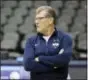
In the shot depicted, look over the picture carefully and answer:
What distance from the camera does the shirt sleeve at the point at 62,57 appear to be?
7.90 feet

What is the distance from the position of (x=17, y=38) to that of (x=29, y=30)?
0.45 m

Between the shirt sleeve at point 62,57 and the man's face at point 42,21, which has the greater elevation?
the man's face at point 42,21

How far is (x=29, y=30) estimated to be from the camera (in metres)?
6.90

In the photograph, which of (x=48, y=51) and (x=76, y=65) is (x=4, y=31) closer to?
(x=76, y=65)

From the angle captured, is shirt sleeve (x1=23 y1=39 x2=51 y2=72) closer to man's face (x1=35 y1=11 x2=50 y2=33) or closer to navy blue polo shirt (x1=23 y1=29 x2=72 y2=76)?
navy blue polo shirt (x1=23 y1=29 x2=72 y2=76)

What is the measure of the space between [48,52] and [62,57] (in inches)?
4.0

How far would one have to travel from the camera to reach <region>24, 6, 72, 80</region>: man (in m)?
2.39

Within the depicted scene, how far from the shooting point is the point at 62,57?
2428mm

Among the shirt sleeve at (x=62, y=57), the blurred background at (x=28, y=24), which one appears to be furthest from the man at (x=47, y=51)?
the blurred background at (x=28, y=24)

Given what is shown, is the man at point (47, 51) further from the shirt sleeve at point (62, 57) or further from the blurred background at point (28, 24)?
the blurred background at point (28, 24)

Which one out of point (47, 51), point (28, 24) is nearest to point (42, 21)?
point (47, 51)

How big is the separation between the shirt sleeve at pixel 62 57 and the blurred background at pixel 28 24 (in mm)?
2537

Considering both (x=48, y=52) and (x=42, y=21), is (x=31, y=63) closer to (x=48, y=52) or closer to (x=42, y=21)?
(x=48, y=52)

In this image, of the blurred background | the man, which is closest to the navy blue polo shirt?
the man
